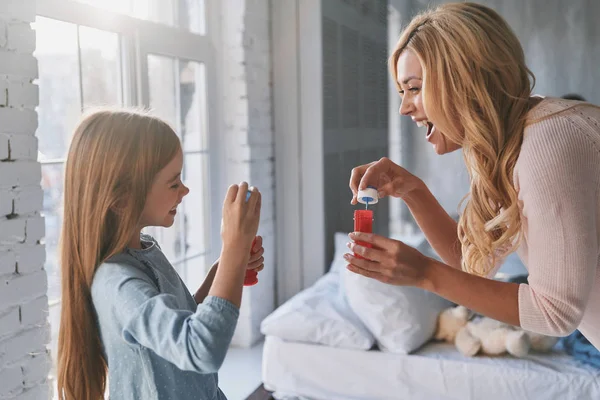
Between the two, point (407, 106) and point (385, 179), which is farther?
point (385, 179)

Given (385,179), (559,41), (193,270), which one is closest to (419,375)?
(385,179)

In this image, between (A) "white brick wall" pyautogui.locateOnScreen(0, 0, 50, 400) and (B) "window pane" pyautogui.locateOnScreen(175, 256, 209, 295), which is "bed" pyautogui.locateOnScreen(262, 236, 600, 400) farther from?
(A) "white brick wall" pyautogui.locateOnScreen(0, 0, 50, 400)

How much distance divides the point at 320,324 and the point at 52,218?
3.55 ft

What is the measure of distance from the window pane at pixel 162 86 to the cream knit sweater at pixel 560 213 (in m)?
1.73

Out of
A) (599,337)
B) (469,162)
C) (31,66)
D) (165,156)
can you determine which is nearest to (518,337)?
(599,337)

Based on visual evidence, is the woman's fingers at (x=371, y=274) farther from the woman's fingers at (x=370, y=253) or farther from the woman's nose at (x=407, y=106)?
the woman's nose at (x=407, y=106)

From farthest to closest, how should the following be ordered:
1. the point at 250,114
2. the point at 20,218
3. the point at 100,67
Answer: the point at 250,114 < the point at 100,67 < the point at 20,218

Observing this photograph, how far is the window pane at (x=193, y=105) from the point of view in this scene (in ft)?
9.39

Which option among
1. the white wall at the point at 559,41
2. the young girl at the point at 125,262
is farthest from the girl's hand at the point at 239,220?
the white wall at the point at 559,41

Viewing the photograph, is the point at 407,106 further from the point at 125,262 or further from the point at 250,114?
the point at 250,114

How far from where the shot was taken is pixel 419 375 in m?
2.34

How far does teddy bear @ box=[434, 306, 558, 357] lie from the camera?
231 centimetres

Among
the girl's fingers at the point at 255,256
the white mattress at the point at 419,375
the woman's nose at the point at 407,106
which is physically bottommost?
the white mattress at the point at 419,375

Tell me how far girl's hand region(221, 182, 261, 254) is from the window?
1.02 m
